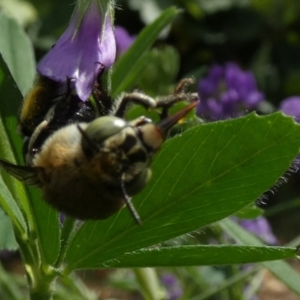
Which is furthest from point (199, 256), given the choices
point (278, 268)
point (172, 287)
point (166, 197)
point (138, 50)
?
point (172, 287)

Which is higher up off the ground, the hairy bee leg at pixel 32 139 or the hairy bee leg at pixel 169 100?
the hairy bee leg at pixel 169 100

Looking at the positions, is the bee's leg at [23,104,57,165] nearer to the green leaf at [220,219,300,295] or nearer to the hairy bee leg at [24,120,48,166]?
the hairy bee leg at [24,120,48,166]

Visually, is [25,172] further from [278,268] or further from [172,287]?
[172,287]

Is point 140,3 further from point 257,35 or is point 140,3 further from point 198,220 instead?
point 198,220

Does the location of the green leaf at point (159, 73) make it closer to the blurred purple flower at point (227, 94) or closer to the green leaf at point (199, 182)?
the blurred purple flower at point (227, 94)

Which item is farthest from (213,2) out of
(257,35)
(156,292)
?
(156,292)

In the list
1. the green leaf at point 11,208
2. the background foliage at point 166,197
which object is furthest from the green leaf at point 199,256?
the green leaf at point 11,208
